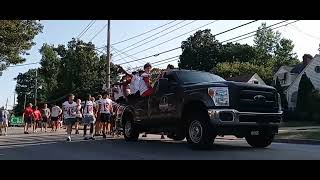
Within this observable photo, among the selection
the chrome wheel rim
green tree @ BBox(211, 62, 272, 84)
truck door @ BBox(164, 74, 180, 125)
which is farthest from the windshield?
green tree @ BBox(211, 62, 272, 84)

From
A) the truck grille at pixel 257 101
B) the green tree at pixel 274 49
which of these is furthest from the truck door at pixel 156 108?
the green tree at pixel 274 49

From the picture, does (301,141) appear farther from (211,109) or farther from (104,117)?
(211,109)

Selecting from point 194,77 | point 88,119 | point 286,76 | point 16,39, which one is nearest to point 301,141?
point 194,77

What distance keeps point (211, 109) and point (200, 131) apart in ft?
2.10

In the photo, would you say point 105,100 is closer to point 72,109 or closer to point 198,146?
point 72,109

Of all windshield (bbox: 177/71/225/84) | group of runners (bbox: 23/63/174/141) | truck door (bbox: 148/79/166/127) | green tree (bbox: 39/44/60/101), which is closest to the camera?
windshield (bbox: 177/71/225/84)

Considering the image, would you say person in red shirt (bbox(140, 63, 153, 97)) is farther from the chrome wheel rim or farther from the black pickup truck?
the chrome wheel rim

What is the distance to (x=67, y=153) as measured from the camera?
438 inches

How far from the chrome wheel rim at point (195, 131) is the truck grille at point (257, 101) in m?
0.95

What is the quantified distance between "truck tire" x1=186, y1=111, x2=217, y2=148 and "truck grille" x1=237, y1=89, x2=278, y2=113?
78 cm

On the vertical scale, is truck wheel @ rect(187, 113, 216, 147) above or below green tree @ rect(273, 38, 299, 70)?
below

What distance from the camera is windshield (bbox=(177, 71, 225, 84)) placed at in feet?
38.7
